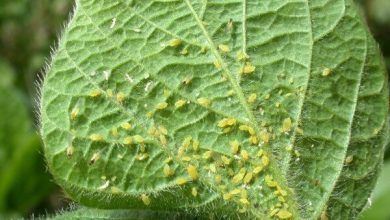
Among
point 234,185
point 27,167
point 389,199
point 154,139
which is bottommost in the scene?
point 389,199

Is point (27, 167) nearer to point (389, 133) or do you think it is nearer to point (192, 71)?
point (192, 71)

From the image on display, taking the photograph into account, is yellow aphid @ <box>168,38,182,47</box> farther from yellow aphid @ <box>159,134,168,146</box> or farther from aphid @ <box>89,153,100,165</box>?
aphid @ <box>89,153,100,165</box>

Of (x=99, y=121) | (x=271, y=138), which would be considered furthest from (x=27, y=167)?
(x=271, y=138)

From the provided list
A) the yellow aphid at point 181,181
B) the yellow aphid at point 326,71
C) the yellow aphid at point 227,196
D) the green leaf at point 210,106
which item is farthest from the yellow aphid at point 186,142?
the yellow aphid at point 326,71

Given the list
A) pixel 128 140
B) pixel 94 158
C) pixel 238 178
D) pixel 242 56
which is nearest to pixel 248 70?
pixel 242 56

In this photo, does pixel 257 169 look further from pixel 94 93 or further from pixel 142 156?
pixel 94 93

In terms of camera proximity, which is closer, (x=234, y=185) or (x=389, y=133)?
(x=234, y=185)

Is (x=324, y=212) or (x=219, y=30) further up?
(x=219, y=30)
